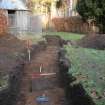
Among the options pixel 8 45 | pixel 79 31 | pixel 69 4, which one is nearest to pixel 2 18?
pixel 8 45

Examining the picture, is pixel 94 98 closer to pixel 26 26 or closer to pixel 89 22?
pixel 26 26

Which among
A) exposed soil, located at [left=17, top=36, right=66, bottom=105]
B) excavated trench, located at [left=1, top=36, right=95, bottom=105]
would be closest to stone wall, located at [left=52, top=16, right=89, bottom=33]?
exposed soil, located at [left=17, top=36, right=66, bottom=105]

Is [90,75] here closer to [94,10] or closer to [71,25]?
[94,10]

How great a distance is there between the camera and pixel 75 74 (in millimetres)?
12680

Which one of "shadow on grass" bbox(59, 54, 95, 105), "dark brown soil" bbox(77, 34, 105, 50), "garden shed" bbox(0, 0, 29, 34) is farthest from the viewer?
"garden shed" bbox(0, 0, 29, 34)

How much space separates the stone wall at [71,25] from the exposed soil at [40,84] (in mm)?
23773

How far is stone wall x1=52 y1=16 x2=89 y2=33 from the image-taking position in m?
44.7

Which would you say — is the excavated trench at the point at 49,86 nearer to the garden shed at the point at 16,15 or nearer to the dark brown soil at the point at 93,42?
the dark brown soil at the point at 93,42

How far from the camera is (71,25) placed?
46.4 m

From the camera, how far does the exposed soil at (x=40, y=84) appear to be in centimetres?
1155

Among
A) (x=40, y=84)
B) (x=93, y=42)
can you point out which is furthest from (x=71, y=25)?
(x=40, y=84)

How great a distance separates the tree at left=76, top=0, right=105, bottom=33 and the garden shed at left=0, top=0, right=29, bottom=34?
20.5ft

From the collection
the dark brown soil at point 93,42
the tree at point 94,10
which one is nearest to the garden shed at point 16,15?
the tree at point 94,10

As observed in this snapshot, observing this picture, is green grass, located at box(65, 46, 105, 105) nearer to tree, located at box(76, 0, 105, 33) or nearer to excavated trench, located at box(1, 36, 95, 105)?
excavated trench, located at box(1, 36, 95, 105)
